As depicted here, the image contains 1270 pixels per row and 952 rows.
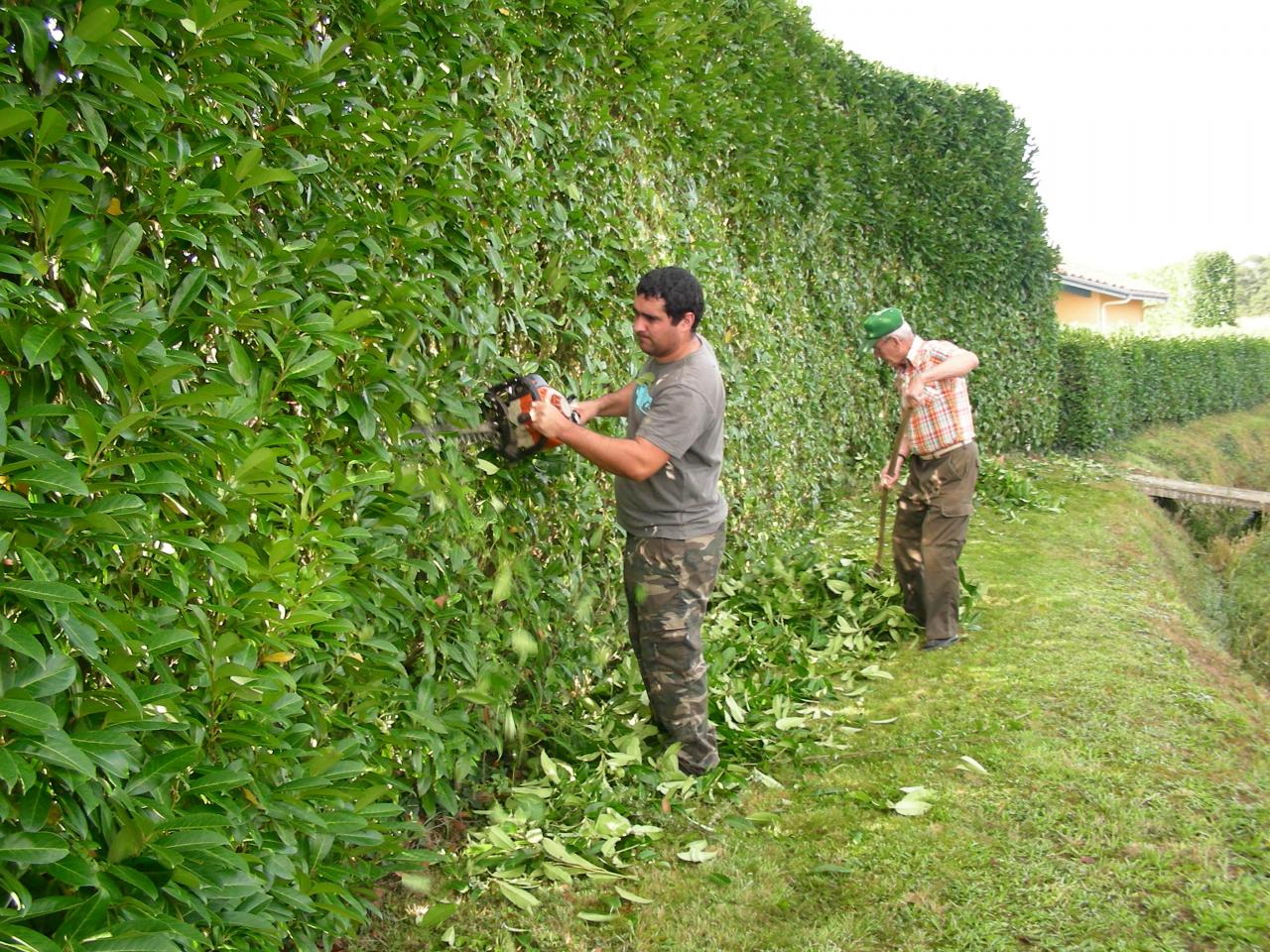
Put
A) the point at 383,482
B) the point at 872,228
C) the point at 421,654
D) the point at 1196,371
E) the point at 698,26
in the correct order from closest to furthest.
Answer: the point at 383,482 < the point at 421,654 < the point at 698,26 < the point at 872,228 < the point at 1196,371

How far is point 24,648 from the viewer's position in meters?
1.63

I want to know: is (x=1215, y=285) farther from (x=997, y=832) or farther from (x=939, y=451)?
(x=997, y=832)

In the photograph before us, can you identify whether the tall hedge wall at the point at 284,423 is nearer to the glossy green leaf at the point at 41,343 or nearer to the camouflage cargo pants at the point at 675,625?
the glossy green leaf at the point at 41,343

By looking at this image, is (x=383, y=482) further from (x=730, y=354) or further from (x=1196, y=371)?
(x=1196, y=371)

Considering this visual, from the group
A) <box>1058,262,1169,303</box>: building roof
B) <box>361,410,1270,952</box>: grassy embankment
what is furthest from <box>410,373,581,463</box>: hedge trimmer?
<box>1058,262,1169,303</box>: building roof

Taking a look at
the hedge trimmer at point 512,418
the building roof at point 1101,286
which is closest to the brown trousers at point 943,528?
the hedge trimmer at point 512,418

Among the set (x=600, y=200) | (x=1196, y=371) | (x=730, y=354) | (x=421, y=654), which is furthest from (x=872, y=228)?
(x=1196, y=371)

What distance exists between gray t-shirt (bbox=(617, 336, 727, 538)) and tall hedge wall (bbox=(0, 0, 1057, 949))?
1.16ft

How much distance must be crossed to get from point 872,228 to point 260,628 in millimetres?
9475

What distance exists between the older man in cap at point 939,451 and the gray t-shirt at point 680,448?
8.05 feet

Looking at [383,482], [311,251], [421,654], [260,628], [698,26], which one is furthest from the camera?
[698,26]

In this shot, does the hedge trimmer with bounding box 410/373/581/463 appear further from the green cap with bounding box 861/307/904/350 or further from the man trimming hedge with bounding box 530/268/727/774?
the green cap with bounding box 861/307/904/350

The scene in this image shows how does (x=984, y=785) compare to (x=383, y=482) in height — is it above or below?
below

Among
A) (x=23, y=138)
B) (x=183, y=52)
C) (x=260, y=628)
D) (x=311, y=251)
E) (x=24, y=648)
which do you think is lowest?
(x=260, y=628)
